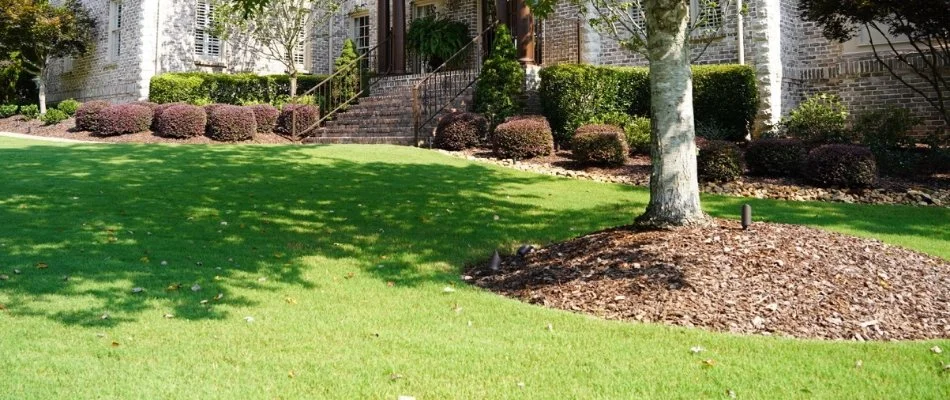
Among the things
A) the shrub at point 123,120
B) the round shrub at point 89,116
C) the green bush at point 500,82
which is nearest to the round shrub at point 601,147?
the green bush at point 500,82

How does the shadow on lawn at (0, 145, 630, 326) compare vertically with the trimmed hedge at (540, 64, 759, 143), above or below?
below

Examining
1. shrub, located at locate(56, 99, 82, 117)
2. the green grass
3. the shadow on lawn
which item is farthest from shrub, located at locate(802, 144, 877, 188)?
shrub, located at locate(56, 99, 82, 117)

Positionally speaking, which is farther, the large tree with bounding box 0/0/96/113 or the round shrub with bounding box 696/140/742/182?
the large tree with bounding box 0/0/96/113

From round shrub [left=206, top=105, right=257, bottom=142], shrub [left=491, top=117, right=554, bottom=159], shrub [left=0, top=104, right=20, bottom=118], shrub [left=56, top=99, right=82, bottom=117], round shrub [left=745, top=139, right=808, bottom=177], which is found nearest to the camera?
round shrub [left=745, top=139, right=808, bottom=177]

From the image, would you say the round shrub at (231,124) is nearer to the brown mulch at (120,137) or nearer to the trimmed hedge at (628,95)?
the brown mulch at (120,137)

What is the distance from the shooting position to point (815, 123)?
14055 millimetres

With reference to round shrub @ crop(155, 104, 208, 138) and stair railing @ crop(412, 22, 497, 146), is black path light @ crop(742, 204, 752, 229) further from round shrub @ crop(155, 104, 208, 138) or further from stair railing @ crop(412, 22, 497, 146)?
round shrub @ crop(155, 104, 208, 138)

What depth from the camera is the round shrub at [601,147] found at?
12.3 meters

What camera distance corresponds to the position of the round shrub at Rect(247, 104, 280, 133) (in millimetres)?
17281

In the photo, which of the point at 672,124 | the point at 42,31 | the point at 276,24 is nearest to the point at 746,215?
the point at 672,124

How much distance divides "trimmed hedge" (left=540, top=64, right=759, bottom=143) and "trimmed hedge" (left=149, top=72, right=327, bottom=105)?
950cm

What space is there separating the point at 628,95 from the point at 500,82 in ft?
9.08

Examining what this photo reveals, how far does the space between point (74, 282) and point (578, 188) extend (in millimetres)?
7205

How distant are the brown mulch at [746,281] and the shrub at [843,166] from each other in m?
4.71
